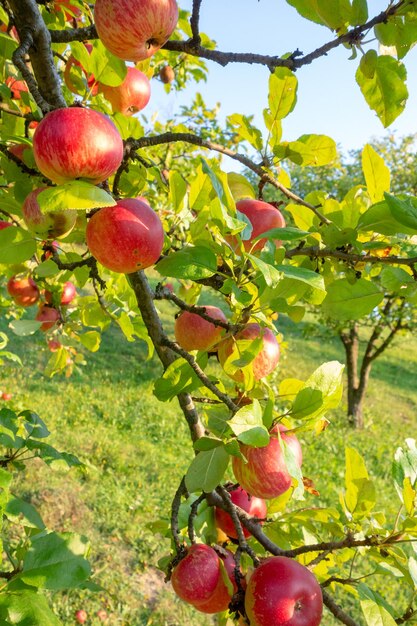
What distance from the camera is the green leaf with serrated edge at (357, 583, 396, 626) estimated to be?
86 centimetres

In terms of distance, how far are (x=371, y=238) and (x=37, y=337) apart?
256 inches

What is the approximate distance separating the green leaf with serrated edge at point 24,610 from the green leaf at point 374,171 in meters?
1.01

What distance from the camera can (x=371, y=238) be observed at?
1.10 meters

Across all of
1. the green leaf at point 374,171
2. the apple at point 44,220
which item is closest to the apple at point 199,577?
the apple at point 44,220

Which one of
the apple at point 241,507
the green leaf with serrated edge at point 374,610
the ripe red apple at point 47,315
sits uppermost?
the ripe red apple at point 47,315

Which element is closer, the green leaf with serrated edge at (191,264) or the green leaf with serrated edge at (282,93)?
the green leaf with serrated edge at (191,264)

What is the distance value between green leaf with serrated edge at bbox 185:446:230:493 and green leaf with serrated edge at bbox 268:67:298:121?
0.73m

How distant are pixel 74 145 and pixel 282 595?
2.70ft

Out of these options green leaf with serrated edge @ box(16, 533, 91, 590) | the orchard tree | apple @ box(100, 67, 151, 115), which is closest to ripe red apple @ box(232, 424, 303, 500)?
the orchard tree

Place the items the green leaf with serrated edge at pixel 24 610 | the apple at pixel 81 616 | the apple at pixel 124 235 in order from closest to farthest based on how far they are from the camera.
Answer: the green leaf with serrated edge at pixel 24 610, the apple at pixel 124 235, the apple at pixel 81 616

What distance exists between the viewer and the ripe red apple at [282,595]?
2.85ft

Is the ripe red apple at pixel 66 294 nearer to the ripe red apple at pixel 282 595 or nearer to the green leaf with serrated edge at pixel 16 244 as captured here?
the green leaf with serrated edge at pixel 16 244

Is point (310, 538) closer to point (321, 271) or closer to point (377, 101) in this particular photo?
point (321, 271)

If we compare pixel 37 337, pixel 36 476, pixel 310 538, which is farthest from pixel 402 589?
pixel 37 337
